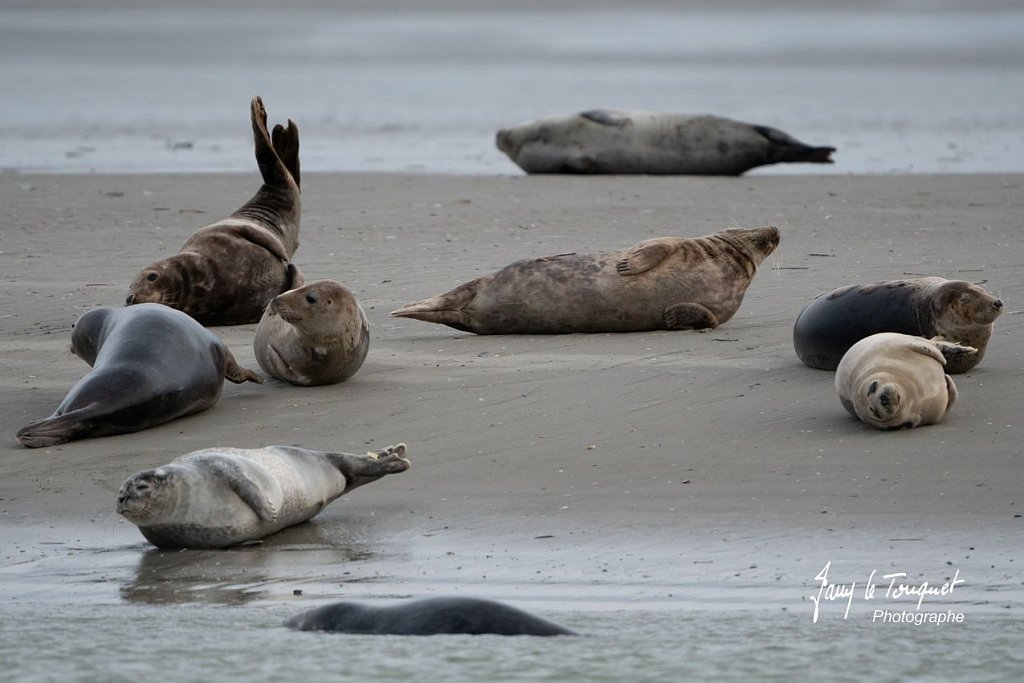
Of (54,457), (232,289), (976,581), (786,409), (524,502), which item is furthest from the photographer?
(232,289)

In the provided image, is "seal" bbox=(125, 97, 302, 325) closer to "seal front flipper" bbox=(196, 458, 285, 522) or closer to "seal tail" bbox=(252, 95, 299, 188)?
"seal tail" bbox=(252, 95, 299, 188)

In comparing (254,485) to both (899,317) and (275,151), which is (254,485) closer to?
(899,317)

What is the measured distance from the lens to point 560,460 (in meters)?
5.61

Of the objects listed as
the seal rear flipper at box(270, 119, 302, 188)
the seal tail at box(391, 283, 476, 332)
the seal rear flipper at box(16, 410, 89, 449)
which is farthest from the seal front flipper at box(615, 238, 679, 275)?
the seal rear flipper at box(16, 410, 89, 449)

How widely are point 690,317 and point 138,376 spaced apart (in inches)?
105

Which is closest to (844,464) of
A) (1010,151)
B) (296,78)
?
(1010,151)

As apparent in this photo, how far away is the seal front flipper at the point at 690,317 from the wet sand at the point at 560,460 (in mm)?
85

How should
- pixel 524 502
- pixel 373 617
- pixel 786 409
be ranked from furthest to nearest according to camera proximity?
pixel 786 409, pixel 524 502, pixel 373 617

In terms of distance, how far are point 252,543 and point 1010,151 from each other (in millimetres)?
16484

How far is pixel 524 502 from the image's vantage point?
202 inches

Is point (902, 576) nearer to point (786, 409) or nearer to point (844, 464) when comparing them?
point (844, 464)

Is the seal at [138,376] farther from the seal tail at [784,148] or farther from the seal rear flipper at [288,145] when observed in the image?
the seal tail at [784,148]

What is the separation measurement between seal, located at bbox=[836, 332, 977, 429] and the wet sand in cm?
7

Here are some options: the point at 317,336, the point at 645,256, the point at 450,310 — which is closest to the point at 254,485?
the point at 317,336
